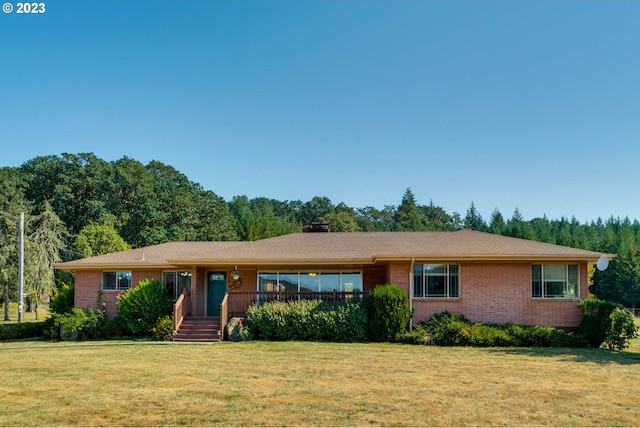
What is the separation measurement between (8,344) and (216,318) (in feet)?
25.1

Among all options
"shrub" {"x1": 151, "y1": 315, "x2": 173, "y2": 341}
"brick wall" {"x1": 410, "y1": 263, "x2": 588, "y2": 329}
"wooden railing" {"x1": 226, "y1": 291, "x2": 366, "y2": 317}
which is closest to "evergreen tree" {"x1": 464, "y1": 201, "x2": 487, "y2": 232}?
"brick wall" {"x1": 410, "y1": 263, "x2": 588, "y2": 329}

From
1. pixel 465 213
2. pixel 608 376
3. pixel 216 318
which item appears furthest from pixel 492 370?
pixel 465 213

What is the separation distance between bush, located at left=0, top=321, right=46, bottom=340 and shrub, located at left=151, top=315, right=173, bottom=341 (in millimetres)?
5476

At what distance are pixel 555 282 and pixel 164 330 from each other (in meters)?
14.0

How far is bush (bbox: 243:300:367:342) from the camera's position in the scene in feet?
65.4

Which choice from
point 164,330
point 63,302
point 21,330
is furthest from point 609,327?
point 21,330

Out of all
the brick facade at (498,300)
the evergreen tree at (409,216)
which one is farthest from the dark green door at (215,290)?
the evergreen tree at (409,216)

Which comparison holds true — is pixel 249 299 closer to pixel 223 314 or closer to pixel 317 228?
pixel 223 314

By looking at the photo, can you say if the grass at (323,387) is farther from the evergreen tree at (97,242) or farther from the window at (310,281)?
the evergreen tree at (97,242)

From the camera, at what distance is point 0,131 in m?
34.2

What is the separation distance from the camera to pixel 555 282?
67.7 ft

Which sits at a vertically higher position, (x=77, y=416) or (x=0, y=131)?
(x=0, y=131)

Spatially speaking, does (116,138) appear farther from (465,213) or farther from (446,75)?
(465,213)

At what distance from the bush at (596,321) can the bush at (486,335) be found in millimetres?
419
